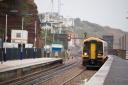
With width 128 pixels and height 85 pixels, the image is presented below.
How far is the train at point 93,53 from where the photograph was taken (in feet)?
148

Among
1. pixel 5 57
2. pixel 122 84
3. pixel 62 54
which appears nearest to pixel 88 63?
pixel 5 57

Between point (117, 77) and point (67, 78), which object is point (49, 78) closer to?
point (67, 78)

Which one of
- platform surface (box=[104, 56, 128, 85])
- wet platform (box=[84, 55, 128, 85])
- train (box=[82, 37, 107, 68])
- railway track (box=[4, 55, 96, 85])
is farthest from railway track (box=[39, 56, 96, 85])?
train (box=[82, 37, 107, 68])

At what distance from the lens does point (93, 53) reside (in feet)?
148

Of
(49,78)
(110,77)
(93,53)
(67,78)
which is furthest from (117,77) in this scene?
(93,53)

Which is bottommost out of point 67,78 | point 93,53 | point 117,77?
point 67,78

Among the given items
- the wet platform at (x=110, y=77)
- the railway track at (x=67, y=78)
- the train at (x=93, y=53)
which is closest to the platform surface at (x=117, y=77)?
the wet platform at (x=110, y=77)

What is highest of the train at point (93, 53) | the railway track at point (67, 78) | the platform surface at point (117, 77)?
the train at point (93, 53)

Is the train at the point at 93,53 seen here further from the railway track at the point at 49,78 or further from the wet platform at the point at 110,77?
the wet platform at the point at 110,77

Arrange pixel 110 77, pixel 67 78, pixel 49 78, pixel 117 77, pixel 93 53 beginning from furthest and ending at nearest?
pixel 93 53 → pixel 67 78 → pixel 49 78 → pixel 117 77 → pixel 110 77

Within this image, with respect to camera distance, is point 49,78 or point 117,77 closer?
point 117,77

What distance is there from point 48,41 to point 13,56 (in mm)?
76530

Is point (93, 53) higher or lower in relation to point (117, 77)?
higher

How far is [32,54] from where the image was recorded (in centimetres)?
6931
